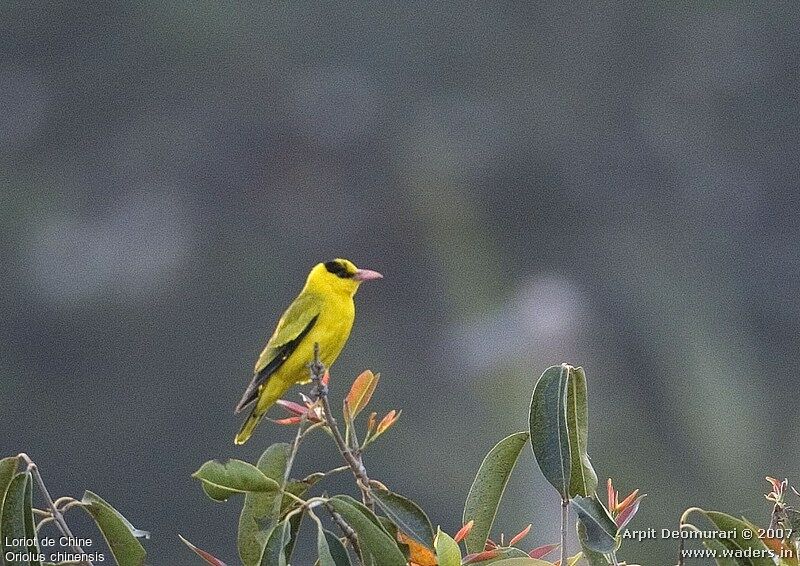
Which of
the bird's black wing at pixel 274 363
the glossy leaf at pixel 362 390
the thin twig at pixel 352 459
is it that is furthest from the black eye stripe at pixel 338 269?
the thin twig at pixel 352 459

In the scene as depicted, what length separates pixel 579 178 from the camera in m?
7.84

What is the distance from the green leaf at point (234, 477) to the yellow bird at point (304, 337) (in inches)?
41.3

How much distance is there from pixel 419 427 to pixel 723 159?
9.46 feet

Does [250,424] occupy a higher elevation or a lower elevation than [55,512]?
lower

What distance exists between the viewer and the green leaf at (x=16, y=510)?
989 mm

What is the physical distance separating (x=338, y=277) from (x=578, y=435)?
1313mm

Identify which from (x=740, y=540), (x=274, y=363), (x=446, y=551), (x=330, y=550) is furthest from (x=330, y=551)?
(x=274, y=363)

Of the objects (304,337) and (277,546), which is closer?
(277,546)

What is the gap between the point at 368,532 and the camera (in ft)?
3.08

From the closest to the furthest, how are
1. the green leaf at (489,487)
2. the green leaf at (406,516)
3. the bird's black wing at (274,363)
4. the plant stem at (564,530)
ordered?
the plant stem at (564,530) → the green leaf at (406,516) → the green leaf at (489,487) → the bird's black wing at (274,363)

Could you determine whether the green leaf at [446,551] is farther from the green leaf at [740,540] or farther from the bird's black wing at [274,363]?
the bird's black wing at [274,363]

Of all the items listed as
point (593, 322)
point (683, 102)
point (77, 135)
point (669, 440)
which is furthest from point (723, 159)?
point (77, 135)

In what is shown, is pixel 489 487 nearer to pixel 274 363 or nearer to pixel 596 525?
pixel 596 525

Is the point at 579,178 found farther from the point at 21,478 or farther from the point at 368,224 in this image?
the point at 21,478
